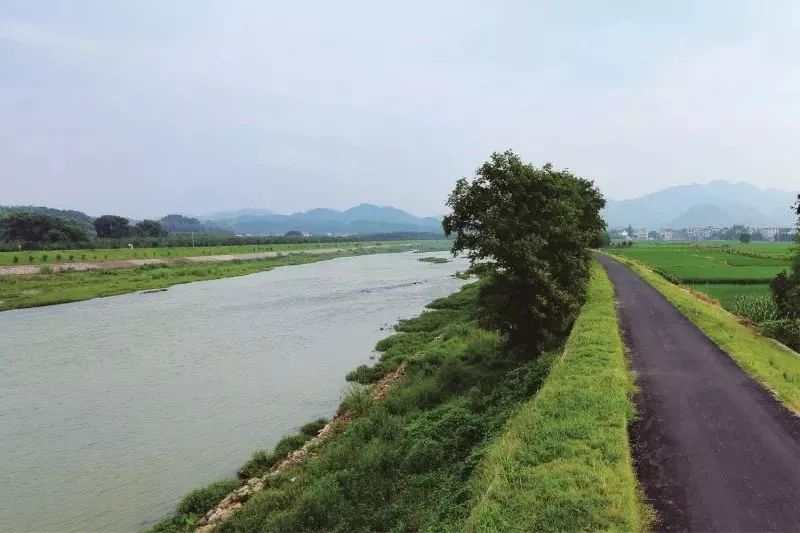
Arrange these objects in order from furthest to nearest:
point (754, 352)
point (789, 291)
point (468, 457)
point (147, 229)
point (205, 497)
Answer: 1. point (147, 229)
2. point (789, 291)
3. point (754, 352)
4. point (205, 497)
5. point (468, 457)

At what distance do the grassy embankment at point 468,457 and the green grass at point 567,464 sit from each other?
3cm

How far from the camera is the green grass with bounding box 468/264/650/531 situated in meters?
7.80

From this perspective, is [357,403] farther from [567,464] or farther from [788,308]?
[788,308]

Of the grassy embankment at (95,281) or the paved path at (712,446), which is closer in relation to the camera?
the paved path at (712,446)

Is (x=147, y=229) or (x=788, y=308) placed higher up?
(x=147, y=229)

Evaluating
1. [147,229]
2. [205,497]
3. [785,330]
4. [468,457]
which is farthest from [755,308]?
[147,229]

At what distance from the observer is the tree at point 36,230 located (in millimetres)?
95500

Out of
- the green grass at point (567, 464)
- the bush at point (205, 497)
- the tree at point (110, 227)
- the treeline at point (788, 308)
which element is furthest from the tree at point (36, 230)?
the treeline at point (788, 308)

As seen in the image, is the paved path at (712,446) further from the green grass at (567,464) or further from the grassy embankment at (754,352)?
the green grass at (567,464)

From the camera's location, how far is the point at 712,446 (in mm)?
10258

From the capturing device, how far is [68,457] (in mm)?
16875

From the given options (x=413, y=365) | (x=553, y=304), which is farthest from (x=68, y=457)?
(x=553, y=304)

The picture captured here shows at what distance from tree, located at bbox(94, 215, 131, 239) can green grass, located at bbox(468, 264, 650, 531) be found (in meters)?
145

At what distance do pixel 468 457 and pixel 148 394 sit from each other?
17481mm
